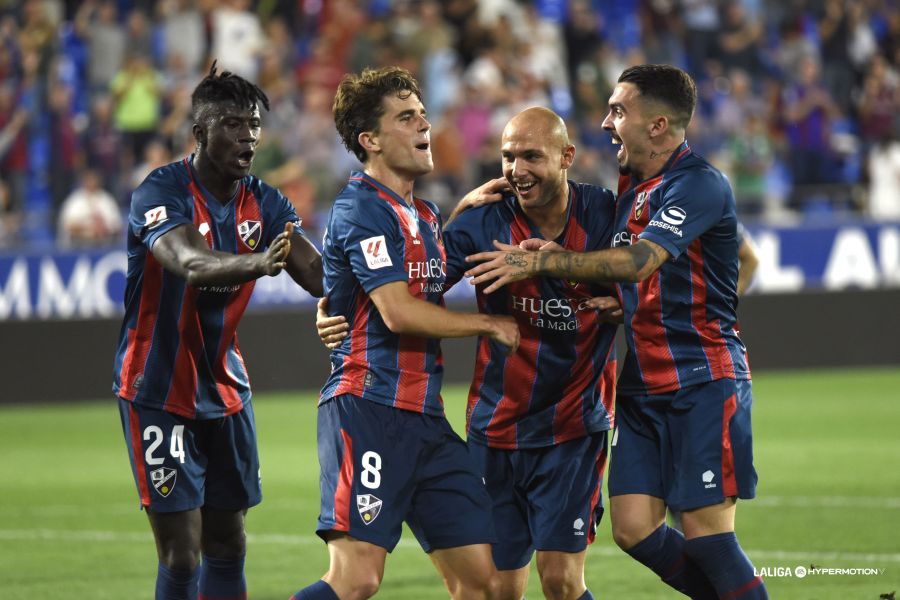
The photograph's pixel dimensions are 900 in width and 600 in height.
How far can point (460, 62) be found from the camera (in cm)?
1791

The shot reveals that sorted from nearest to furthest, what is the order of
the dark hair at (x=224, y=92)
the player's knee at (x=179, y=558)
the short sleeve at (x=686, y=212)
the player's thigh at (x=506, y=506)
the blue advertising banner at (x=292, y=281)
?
the short sleeve at (x=686, y=212)
the player's knee at (x=179, y=558)
the dark hair at (x=224, y=92)
the player's thigh at (x=506, y=506)
the blue advertising banner at (x=292, y=281)

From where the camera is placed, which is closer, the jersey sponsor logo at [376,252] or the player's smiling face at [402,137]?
the jersey sponsor logo at [376,252]

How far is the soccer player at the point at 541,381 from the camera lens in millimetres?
5602

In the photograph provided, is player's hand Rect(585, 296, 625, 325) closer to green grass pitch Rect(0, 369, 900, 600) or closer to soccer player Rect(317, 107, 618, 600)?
soccer player Rect(317, 107, 618, 600)

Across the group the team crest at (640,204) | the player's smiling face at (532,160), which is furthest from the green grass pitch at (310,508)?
the player's smiling face at (532,160)

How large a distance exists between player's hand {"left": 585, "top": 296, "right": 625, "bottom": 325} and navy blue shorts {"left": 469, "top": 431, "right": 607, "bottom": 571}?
490mm

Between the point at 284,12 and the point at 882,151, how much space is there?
7.73 m

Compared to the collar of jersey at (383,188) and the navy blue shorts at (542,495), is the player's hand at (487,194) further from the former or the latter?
the navy blue shorts at (542,495)

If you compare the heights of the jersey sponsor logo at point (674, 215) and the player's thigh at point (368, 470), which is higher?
the jersey sponsor logo at point (674, 215)

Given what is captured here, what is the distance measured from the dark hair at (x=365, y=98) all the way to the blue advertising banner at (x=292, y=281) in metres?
9.88

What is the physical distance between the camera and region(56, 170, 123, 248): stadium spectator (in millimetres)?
15219

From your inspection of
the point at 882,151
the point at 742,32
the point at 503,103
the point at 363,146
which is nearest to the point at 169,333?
the point at 363,146

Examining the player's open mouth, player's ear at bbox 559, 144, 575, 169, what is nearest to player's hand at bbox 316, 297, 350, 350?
the player's open mouth

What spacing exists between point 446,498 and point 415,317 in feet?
2.25
